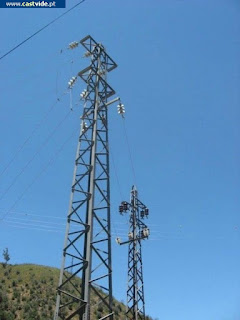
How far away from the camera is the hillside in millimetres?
40312

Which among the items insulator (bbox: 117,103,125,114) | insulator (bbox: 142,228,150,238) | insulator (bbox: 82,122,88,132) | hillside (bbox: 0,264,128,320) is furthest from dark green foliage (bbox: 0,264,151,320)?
insulator (bbox: 82,122,88,132)

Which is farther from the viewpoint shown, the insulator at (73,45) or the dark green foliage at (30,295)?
the dark green foliage at (30,295)

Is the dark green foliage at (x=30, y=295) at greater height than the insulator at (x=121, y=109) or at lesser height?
lesser

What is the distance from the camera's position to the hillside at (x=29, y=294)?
4031cm

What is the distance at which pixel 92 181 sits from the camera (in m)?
14.6

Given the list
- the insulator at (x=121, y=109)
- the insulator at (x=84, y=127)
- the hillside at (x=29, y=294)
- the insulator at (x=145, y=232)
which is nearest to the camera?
the insulator at (x=84, y=127)

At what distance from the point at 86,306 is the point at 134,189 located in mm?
20718

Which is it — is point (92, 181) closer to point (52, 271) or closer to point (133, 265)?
point (133, 265)

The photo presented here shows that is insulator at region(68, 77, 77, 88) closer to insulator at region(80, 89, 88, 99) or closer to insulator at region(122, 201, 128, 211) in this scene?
insulator at region(80, 89, 88, 99)

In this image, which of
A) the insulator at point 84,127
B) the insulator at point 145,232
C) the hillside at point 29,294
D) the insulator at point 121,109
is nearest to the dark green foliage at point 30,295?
the hillside at point 29,294

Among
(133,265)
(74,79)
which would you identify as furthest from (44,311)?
(74,79)

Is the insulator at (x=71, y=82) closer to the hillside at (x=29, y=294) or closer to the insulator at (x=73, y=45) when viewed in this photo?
the insulator at (x=73, y=45)

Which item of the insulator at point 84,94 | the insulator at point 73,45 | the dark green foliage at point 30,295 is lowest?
the dark green foliage at point 30,295

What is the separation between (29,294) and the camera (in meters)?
47.6
